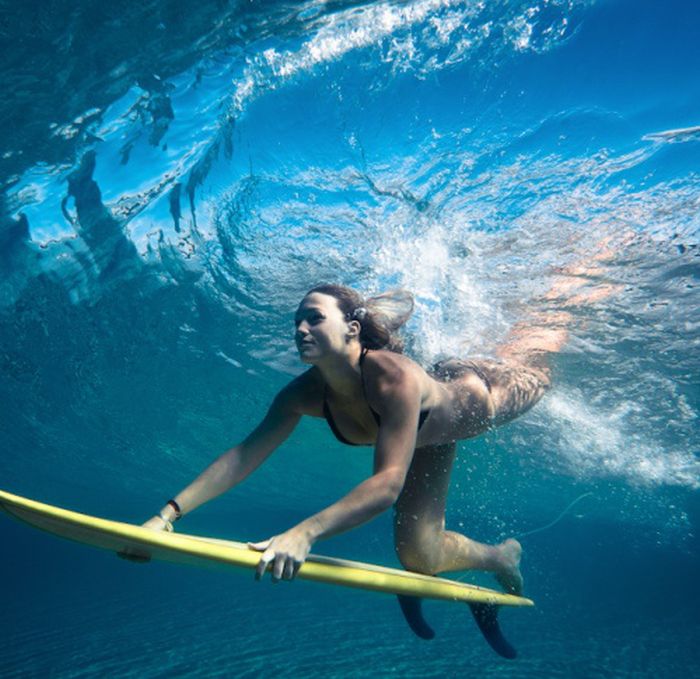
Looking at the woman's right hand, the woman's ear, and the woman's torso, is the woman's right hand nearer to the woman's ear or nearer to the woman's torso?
the woman's torso

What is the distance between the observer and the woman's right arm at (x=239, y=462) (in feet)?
12.1

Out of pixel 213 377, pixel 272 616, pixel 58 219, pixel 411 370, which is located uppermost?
pixel 58 219

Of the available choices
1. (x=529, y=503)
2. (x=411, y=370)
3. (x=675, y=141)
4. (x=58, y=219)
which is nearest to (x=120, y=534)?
(x=411, y=370)

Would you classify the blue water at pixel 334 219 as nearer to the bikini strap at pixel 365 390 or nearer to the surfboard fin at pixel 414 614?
the bikini strap at pixel 365 390

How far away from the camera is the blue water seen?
21.7 feet

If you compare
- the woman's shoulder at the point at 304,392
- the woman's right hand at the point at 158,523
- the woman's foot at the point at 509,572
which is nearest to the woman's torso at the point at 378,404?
the woman's shoulder at the point at 304,392

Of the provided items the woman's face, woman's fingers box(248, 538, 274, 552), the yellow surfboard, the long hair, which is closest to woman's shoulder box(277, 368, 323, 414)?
the woman's face

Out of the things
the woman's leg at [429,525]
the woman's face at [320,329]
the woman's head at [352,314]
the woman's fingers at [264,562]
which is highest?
the woman's head at [352,314]

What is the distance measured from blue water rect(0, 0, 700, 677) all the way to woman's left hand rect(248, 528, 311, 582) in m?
6.47

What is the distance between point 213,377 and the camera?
2006 cm

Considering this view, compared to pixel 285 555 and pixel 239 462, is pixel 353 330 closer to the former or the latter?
pixel 239 462

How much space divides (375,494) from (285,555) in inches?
24.9

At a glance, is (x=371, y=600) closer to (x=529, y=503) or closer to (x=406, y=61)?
(x=529, y=503)

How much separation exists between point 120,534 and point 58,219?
10621 mm
